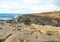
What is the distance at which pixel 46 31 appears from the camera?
→ 701 centimetres

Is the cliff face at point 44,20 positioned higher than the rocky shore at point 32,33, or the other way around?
the rocky shore at point 32,33

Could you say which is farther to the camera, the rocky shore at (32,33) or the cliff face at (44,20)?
the cliff face at (44,20)

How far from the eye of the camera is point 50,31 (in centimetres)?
692

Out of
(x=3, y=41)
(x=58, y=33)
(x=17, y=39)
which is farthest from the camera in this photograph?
(x=58, y=33)

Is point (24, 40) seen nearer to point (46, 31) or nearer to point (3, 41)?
point (3, 41)

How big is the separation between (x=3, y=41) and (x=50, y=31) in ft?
6.17

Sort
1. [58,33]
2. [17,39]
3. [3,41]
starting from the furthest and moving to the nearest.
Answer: [58,33], [3,41], [17,39]

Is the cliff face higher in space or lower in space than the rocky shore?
lower

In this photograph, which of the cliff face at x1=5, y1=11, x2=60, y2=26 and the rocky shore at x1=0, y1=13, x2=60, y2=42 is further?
the cliff face at x1=5, y1=11, x2=60, y2=26

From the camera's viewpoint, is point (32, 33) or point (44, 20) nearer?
point (32, 33)

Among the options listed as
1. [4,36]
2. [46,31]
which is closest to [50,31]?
[46,31]

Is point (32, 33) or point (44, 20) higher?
point (32, 33)

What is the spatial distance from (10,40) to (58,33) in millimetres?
1971

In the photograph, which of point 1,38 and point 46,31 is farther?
point 46,31
